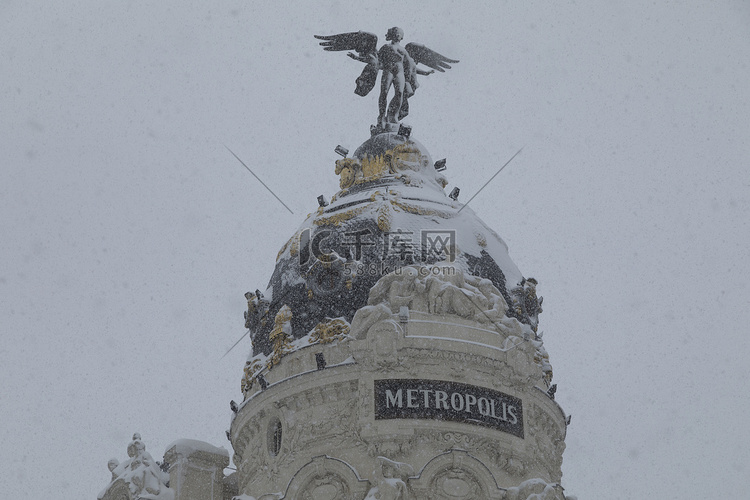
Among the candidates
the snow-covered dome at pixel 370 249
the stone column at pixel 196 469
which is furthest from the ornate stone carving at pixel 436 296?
the stone column at pixel 196 469

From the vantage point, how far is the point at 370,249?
33500 millimetres

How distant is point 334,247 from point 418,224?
6.47ft

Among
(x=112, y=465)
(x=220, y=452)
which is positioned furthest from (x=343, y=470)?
(x=112, y=465)

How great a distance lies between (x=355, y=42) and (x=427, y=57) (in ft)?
7.00

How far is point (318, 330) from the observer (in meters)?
32.6

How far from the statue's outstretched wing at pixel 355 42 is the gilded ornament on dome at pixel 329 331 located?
→ 8.88 meters

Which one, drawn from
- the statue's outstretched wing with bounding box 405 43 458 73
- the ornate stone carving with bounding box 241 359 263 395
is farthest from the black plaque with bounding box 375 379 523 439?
the statue's outstretched wing with bounding box 405 43 458 73

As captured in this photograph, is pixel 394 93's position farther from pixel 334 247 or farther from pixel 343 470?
A: pixel 343 470

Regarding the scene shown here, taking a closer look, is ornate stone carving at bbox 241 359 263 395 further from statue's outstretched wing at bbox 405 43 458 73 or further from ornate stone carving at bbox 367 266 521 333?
statue's outstretched wing at bbox 405 43 458 73

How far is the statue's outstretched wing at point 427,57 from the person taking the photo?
39.0 metres

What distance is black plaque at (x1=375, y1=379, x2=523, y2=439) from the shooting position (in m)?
31.2

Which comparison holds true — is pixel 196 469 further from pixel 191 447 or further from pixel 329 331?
pixel 329 331

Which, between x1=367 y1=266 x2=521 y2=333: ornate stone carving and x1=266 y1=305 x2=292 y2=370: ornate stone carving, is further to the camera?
x1=266 y1=305 x2=292 y2=370: ornate stone carving

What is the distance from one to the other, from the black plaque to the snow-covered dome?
2.22 meters
